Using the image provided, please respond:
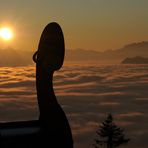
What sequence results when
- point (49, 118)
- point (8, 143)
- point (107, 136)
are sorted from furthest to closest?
point (107, 136), point (49, 118), point (8, 143)

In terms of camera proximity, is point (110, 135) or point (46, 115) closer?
point (46, 115)

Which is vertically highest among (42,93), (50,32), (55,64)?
(50,32)

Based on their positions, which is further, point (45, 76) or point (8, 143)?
point (45, 76)

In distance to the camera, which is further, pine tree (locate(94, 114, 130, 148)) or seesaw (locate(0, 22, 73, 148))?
pine tree (locate(94, 114, 130, 148))

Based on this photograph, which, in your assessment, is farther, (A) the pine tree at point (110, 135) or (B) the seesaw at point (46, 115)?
(A) the pine tree at point (110, 135)

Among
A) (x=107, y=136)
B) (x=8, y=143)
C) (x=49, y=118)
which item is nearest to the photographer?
(x=8, y=143)

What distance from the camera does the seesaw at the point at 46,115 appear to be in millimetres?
19156

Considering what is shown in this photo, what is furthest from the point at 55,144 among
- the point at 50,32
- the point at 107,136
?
the point at 107,136

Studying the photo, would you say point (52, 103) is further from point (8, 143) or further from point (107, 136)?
point (107, 136)

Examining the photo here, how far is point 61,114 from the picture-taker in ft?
63.2

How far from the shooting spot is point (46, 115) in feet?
64.8

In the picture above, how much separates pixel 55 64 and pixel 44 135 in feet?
10.1

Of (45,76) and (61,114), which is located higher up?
(45,76)

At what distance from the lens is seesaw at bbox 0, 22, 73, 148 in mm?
19156
